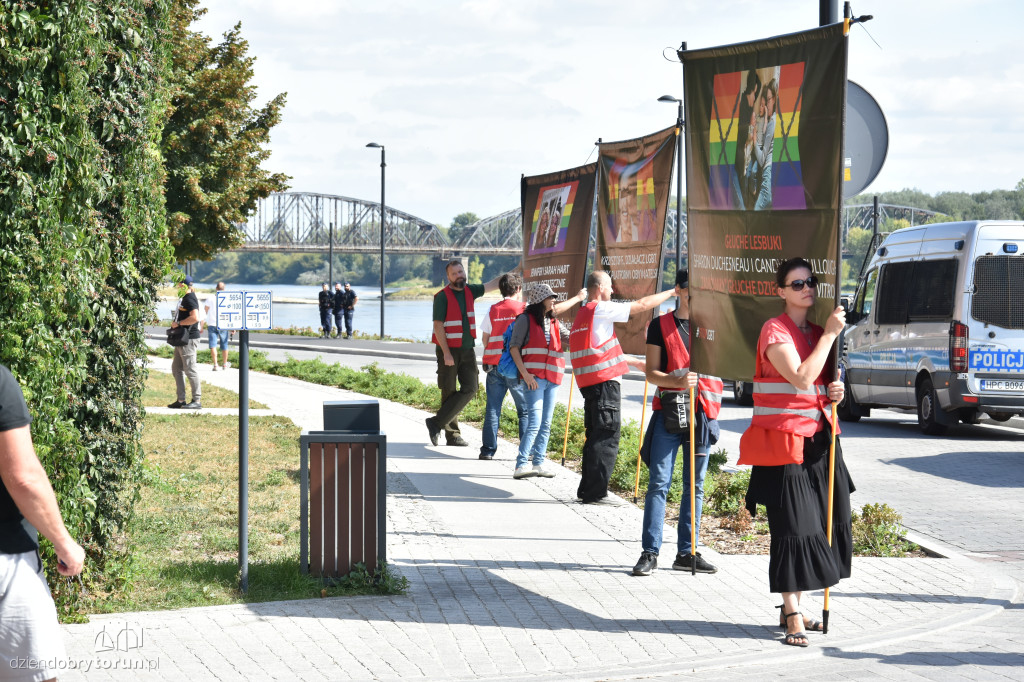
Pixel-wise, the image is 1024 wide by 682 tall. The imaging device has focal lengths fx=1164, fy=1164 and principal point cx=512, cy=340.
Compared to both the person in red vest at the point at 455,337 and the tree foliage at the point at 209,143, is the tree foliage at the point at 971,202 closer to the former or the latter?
the tree foliage at the point at 209,143

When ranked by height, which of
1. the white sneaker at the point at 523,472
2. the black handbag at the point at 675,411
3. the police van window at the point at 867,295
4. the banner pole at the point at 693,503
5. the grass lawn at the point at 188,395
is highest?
the police van window at the point at 867,295

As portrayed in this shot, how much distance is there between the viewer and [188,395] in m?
17.5

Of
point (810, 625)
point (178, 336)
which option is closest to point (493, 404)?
point (178, 336)

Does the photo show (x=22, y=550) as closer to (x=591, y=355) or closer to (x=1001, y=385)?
(x=591, y=355)

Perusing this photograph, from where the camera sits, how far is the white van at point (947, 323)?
14.2 meters

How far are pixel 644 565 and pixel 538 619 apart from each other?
3.81ft

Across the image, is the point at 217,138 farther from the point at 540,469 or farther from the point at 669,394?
the point at 669,394

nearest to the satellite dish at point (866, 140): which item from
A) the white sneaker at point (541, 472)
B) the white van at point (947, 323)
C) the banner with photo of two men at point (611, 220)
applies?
the banner with photo of two men at point (611, 220)

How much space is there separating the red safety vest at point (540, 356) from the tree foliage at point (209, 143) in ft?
37.8

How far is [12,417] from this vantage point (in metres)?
3.41

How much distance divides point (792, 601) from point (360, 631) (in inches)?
85.1

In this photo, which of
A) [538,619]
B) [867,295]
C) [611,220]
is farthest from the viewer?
[867,295]

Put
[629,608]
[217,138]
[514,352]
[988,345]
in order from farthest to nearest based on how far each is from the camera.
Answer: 1. [217,138]
2. [988,345]
3. [514,352]
4. [629,608]

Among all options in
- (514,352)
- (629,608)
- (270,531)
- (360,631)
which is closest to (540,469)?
(514,352)
